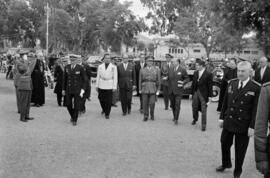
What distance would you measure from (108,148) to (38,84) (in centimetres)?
653

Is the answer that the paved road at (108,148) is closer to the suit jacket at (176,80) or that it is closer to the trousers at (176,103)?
the trousers at (176,103)

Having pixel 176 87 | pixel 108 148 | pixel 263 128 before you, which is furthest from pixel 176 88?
pixel 263 128

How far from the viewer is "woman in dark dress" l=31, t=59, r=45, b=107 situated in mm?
13383

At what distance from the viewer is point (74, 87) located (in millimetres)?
10188

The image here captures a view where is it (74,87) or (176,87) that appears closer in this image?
(74,87)

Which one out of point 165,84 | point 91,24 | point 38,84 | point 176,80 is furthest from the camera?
point 91,24

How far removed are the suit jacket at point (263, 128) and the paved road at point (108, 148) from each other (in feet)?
7.28

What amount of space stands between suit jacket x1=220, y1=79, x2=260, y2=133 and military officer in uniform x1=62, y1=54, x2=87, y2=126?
5.01 metres

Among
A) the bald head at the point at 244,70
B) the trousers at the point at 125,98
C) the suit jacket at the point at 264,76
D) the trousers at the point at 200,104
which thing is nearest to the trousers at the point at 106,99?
the trousers at the point at 125,98

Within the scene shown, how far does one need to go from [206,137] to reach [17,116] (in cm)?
533

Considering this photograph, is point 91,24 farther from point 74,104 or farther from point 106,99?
point 74,104

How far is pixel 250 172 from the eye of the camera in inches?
249

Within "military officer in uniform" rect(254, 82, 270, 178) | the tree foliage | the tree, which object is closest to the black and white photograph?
"military officer in uniform" rect(254, 82, 270, 178)

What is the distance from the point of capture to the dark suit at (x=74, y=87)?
10141mm
